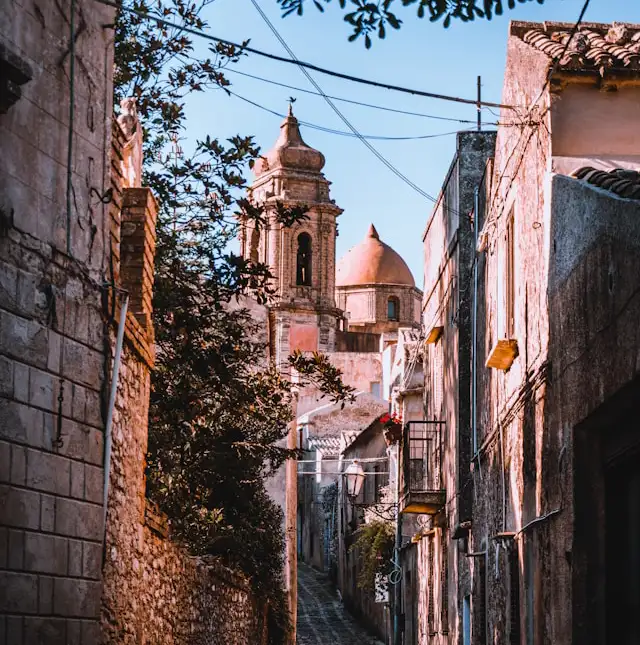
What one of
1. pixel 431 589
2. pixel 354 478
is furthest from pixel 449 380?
pixel 354 478

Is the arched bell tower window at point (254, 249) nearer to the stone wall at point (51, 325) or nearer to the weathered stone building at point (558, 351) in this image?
the weathered stone building at point (558, 351)

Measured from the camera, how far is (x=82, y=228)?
9.03 meters

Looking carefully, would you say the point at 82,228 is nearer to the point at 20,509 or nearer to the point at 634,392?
the point at 20,509

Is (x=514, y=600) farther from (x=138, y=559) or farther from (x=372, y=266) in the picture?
(x=372, y=266)

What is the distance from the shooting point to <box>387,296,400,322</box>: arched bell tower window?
294ft

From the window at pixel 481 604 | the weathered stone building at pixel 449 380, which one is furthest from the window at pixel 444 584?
the window at pixel 481 604

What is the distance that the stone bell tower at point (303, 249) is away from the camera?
74.3 meters

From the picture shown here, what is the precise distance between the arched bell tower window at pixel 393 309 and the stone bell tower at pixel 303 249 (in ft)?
45.5

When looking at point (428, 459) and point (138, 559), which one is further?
point (428, 459)

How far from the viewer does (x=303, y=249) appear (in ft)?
249

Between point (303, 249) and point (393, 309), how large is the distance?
616 inches

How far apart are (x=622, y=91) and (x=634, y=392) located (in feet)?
15.6

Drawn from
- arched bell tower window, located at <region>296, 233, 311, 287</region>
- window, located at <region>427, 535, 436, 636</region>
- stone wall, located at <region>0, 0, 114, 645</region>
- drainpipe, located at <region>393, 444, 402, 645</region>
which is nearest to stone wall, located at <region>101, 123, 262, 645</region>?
stone wall, located at <region>0, 0, 114, 645</region>

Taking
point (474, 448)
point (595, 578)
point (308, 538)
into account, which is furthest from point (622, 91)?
point (308, 538)
